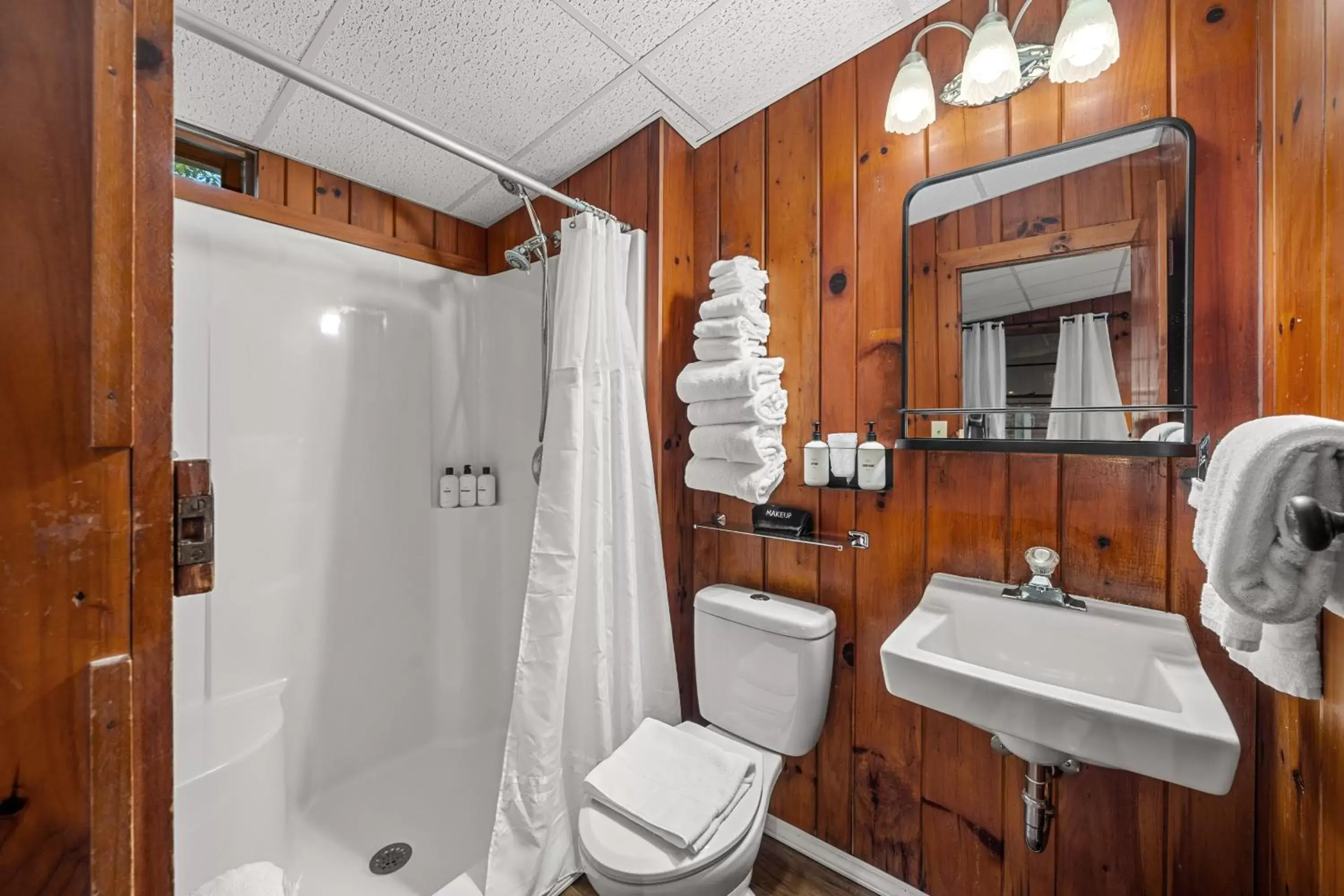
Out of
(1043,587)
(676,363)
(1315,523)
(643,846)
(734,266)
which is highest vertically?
(734,266)

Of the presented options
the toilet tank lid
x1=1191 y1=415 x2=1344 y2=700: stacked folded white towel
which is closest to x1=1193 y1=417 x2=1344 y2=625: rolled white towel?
x1=1191 y1=415 x2=1344 y2=700: stacked folded white towel

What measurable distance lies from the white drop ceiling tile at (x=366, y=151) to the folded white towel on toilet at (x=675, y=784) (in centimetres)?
174

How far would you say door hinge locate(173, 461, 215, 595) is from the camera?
0.43 meters

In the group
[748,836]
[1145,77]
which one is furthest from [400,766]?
[1145,77]

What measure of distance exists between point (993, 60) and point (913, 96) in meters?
0.15

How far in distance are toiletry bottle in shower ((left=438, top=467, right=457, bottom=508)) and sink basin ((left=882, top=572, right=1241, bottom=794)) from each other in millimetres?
1577

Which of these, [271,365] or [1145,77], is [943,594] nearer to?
[1145,77]

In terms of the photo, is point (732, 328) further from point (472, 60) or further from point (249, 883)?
point (249, 883)

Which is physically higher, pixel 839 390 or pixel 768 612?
pixel 839 390

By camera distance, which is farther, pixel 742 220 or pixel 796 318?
pixel 742 220

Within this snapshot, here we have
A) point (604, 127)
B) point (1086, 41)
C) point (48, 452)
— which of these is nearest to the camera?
point (48, 452)

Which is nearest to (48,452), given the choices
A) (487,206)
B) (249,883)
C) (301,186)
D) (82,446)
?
(82,446)

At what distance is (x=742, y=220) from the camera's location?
1.53 m

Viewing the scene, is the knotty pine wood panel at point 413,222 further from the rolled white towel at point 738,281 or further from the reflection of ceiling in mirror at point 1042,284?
the reflection of ceiling in mirror at point 1042,284
